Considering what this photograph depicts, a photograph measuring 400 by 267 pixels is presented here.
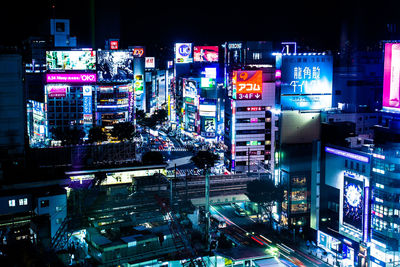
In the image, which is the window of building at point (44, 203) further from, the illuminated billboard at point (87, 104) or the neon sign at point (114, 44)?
the neon sign at point (114, 44)

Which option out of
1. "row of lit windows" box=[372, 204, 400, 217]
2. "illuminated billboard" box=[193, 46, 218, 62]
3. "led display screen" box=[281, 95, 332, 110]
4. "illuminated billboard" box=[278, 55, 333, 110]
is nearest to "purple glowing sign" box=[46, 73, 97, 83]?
"illuminated billboard" box=[193, 46, 218, 62]

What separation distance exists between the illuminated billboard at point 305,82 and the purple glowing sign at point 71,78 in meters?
21.7

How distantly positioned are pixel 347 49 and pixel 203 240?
129 feet

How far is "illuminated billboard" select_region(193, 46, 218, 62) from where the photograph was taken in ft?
208

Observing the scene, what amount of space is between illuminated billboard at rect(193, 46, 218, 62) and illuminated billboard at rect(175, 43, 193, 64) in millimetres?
1245

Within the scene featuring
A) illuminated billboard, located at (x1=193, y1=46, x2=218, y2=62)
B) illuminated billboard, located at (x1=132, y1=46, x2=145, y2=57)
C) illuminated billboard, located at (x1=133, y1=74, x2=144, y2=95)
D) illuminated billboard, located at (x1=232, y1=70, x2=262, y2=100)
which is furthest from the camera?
illuminated billboard, located at (x1=132, y1=46, x2=145, y2=57)

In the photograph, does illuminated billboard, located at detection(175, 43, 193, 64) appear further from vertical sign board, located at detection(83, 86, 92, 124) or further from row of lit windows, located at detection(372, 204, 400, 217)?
row of lit windows, located at detection(372, 204, 400, 217)

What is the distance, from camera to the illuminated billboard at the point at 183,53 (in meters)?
64.5

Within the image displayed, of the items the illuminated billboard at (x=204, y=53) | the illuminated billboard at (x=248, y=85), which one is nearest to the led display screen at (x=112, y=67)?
the illuminated billboard at (x=204, y=53)

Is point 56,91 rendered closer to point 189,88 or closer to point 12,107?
point 189,88

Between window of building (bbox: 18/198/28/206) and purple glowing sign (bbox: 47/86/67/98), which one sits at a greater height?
purple glowing sign (bbox: 47/86/67/98)

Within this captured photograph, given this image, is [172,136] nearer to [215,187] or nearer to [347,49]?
[347,49]

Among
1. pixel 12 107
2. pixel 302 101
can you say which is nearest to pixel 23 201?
pixel 12 107

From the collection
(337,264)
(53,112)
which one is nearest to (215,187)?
(337,264)
